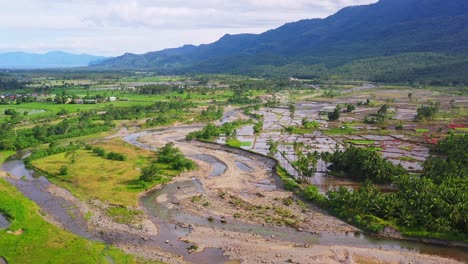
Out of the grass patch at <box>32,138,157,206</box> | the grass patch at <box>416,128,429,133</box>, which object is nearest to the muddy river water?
the grass patch at <box>32,138,157,206</box>

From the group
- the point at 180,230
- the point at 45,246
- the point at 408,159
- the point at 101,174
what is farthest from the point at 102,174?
the point at 408,159

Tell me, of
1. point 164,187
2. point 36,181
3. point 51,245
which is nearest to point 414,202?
point 164,187

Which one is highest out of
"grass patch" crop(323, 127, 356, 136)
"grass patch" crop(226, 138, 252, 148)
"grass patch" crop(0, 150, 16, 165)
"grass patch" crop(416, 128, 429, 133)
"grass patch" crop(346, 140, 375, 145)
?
"grass patch" crop(416, 128, 429, 133)

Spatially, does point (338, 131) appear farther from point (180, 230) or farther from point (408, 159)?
point (180, 230)

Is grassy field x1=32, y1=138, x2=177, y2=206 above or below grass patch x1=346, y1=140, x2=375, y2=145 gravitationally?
below

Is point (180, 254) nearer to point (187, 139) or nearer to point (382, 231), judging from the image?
point (382, 231)

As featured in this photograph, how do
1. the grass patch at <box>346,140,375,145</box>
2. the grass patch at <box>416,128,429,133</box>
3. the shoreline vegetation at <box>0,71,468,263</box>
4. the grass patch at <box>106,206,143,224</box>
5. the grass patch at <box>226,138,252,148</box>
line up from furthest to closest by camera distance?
the grass patch at <box>416,128,429,133</box>
the grass patch at <box>346,140,375,145</box>
the grass patch at <box>226,138,252,148</box>
the grass patch at <box>106,206,143,224</box>
the shoreline vegetation at <box>0,71,468,263</box>

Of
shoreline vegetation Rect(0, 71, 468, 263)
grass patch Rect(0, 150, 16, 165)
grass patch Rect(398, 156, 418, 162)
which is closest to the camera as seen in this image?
shoreline vegetation Rect(0, 71, 468, 263)

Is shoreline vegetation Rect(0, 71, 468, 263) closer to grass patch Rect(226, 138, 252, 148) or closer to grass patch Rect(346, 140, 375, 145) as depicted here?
grass patch Rect(346, 140, 375, 145)
